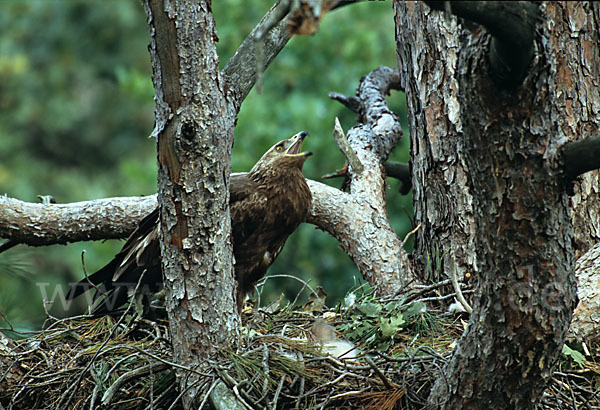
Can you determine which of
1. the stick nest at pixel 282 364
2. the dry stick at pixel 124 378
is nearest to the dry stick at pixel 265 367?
the stick nest at pixel 282 364

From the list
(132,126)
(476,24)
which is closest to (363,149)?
(476,24)

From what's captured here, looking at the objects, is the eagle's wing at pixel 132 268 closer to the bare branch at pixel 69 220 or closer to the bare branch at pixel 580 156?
the bare branch at pixel 69 220

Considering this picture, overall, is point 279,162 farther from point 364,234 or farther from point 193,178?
point 193,178

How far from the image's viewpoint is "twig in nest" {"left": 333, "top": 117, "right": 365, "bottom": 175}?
411 centimetres

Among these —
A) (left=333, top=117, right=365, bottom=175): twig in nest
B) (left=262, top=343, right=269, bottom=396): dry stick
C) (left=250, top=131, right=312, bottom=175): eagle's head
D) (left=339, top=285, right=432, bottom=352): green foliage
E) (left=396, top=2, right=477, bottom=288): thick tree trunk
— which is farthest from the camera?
(left=333, top=117, right=365, bottom=175): twig in nest

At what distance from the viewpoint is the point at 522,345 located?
195cm

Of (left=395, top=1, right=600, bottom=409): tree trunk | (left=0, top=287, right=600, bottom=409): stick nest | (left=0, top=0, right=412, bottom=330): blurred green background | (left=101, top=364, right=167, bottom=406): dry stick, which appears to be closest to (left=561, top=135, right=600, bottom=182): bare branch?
(left=395, top=1, right=600, bottom=409): tree trunk

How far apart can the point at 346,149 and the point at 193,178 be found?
1911 mm

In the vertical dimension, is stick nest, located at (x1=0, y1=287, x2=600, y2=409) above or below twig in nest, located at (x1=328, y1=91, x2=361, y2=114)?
below

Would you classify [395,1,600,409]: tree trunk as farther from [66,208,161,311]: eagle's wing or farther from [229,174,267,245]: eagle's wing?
[66,208,161,311]: eagle's wing

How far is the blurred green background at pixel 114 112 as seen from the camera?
7098mm

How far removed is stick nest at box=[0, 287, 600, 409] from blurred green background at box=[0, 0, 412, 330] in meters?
0.49

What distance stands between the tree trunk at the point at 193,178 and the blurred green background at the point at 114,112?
48.4 inches

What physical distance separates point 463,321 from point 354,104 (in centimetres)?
226
